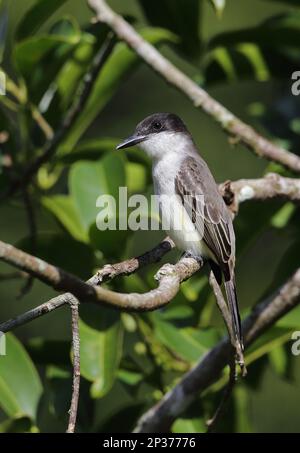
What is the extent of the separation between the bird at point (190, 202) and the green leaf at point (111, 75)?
24 centimetres

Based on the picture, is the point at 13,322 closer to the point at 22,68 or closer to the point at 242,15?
the point at 22,68

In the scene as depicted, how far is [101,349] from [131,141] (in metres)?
1.16

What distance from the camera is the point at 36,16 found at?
160 inches

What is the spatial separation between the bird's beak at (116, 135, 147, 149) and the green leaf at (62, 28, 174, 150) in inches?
8.4

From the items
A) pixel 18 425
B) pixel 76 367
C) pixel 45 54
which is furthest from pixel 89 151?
pixel 76 367

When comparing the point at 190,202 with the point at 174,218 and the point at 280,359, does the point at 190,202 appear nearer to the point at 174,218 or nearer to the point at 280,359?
the point at 174,218

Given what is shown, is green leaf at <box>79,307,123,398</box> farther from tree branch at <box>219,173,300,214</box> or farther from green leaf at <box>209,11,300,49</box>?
green leaf at <box>209,11,300,49</box>

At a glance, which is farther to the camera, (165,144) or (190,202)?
(165,144)

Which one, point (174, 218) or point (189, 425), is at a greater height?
point (174, 218)

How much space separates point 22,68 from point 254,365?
174 cm

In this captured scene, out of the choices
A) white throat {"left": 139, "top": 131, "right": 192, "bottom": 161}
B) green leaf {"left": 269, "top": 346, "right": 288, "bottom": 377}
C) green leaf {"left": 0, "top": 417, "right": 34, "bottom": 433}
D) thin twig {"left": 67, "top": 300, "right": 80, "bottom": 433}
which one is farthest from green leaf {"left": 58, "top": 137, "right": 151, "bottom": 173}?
thin twig {"left": 67, "top": 300, "right": 80, "bottom": 433}

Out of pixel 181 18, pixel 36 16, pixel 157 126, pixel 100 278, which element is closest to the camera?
pixel 100 278

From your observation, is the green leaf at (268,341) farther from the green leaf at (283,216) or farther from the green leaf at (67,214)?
the green leaf at (67,214)
